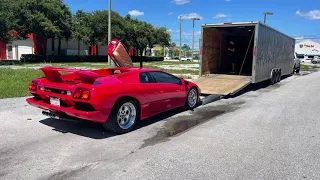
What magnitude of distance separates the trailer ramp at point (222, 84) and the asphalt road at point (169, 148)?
109 inches

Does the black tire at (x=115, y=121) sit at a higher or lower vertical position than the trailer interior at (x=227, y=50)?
lower

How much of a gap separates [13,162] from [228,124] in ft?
14.4

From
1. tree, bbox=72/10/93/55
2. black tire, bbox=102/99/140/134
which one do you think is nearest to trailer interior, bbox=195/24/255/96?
black tire, bbox=102/99/140/134

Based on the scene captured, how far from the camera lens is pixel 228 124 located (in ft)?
21.7

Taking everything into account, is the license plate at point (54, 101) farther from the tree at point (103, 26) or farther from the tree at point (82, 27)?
the tree at point (103, 26)

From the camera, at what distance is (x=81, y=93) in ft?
16.7

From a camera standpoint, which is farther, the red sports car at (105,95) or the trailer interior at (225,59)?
the trailer interior at (225,59)

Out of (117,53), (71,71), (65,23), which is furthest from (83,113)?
(65,23)

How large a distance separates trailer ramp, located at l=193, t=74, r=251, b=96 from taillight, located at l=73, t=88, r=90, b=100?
6084mm

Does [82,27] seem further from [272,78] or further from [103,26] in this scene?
[272,78]

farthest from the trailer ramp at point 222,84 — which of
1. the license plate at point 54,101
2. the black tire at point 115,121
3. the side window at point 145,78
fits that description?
the license plate at point 54,101

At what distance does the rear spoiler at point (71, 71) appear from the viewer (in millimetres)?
Answer: 5188

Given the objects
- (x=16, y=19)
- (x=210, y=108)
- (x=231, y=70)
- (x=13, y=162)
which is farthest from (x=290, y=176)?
(x=16, y=19)

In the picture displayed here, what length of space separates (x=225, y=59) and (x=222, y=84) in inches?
178
